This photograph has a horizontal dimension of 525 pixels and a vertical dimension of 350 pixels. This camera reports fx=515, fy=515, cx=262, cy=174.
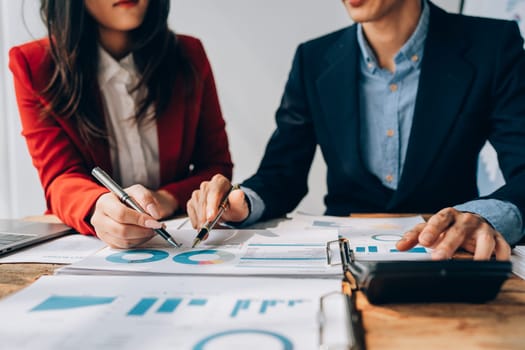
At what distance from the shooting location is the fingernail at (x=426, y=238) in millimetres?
640

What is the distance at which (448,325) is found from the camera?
0.46 m

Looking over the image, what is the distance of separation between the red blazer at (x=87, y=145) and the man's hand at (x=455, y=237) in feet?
1.74

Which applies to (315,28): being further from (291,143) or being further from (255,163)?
(291,143)

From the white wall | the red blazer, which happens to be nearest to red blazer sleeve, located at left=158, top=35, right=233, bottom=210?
the red blazer

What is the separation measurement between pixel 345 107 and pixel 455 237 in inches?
24.9

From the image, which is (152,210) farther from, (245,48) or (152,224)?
(245,48)

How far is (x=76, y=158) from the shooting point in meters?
1.16

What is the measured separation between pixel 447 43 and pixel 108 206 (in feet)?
2.82

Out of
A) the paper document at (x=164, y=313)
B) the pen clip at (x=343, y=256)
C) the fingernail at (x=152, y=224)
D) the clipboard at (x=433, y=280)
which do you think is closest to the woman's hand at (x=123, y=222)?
the fingernail at (x=152, y=224)

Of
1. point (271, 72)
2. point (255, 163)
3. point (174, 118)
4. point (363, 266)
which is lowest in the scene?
point (255, 163)

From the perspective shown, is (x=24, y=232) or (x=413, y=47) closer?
(x=24, y=232)

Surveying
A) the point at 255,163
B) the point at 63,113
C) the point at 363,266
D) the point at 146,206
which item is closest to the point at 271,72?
the point at 255,163

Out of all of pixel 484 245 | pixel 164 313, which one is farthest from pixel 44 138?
pixel 484 245

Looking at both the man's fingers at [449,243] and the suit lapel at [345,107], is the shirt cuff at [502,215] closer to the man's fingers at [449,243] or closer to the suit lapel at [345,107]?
the man's fingers at [449,243]
